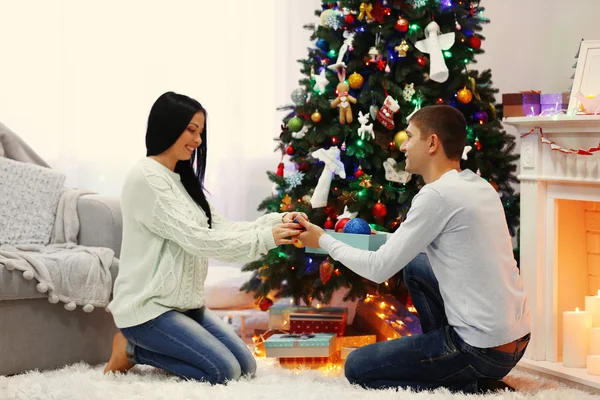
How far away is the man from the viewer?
2.26m

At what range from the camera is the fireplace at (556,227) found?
2.76 metres

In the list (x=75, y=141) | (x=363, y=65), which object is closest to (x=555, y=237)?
(x=363, y=65)

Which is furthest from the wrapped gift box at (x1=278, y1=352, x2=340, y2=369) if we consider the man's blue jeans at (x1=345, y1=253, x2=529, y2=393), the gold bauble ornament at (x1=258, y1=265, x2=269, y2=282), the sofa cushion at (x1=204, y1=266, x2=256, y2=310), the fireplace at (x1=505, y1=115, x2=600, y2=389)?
the sofa cushion at (x1=204, y1=266, x2=256, y2=310)

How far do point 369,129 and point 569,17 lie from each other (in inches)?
57.3

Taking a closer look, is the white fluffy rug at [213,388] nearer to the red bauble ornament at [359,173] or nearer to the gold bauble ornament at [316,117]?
the red bauble ornament at [359,173]

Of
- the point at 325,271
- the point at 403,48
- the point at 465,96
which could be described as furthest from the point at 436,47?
the point at 325,271

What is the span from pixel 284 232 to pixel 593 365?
3.96 ft

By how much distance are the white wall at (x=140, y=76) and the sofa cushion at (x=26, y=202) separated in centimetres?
132

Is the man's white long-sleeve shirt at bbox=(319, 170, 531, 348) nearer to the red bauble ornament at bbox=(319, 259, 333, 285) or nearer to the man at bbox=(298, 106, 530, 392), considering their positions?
the man at bbox=(298, 106, 530, 392)

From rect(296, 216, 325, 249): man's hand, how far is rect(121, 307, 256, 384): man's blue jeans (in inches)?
17.9

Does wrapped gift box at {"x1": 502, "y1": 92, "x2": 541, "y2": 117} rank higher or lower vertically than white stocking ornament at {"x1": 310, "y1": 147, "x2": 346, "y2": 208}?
higher

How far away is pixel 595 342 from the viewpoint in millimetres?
2785

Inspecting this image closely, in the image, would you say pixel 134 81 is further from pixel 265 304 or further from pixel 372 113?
pixel 372 113

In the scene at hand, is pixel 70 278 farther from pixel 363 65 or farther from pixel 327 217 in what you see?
pixel 363 65
